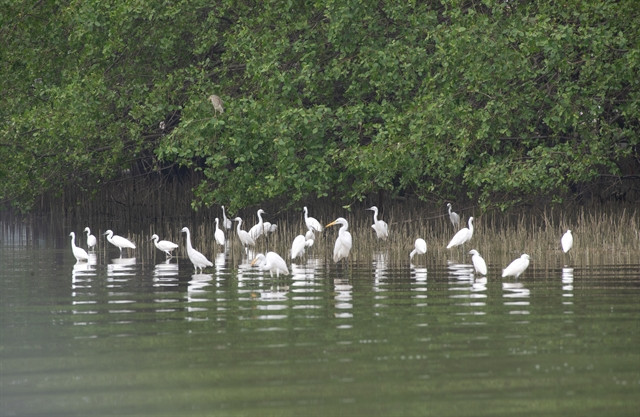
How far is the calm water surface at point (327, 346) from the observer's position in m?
7.15

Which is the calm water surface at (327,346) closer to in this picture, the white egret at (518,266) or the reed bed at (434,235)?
the white egret at (518,266)

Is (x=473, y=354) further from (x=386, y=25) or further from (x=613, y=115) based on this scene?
(x=386, y=25)

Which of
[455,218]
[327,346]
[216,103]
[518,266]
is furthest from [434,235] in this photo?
[327,346]

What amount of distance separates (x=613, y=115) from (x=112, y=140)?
1070 centimetres

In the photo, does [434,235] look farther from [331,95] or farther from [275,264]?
[275,264]

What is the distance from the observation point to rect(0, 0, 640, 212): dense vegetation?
21.3 meters

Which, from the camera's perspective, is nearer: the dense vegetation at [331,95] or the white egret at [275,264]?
the white egret at [275,264]

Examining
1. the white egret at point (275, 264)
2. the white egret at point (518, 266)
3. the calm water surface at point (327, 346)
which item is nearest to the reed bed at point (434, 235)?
the white egret at point (518, 266)

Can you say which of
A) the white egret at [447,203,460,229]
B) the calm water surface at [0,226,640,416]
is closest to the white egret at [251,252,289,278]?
the calm water surface at [0,226,640,416]

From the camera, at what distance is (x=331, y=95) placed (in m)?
25.7

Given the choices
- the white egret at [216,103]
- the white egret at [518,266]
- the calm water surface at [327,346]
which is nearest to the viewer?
the calm water surface at [327,346]

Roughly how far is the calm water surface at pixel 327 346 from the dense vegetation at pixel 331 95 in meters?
6.70

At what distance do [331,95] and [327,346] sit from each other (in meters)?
16.9

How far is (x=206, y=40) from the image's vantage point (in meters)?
26.4
